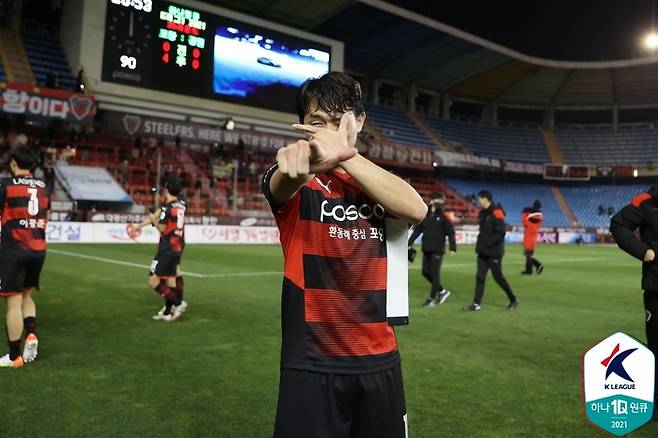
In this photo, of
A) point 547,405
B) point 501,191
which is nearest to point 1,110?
point 547,405

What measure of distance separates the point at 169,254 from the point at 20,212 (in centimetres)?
282

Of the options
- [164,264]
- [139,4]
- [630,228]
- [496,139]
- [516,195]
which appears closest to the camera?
[630,228]

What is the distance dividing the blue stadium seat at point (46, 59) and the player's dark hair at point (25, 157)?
961 inches

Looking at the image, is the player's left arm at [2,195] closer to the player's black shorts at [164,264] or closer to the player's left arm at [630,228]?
the player's black shorts at [164,264]

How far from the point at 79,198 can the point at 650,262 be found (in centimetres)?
2482

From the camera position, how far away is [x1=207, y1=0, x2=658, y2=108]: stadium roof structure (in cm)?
3522

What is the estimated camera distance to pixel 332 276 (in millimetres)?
2123

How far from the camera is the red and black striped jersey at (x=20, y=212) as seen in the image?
5750mm

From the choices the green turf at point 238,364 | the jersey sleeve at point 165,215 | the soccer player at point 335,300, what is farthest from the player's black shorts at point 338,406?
the jersey sleeve at point 165,215

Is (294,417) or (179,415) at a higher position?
(294,417)

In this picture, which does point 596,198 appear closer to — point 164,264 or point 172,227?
point 172,227

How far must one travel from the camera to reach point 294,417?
80.9 inches

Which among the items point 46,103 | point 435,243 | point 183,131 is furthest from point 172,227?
point 183,131

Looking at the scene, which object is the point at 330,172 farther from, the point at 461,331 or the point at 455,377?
the point at 461,331
